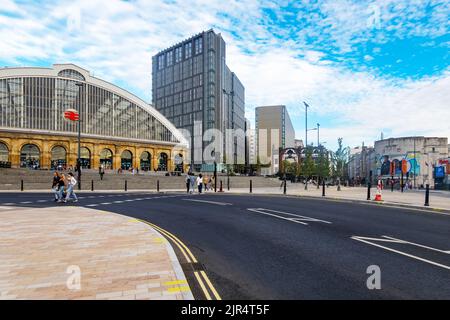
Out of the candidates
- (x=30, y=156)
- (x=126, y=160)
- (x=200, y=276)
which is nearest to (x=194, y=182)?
(x=200, y=276)

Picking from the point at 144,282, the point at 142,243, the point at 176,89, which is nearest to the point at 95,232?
the point at 142,243

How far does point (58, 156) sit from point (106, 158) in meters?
9.51

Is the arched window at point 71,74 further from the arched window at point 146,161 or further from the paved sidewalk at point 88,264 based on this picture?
the paved sidewalk at point 88,264

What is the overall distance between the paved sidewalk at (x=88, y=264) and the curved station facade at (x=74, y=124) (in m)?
45.7

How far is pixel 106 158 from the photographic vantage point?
64.2 meters

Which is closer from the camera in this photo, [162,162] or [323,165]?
[323,165]

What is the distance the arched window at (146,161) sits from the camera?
231 ft

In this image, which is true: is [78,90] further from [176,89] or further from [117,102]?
[176,89]

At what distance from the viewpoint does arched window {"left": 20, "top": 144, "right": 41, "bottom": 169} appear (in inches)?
2109

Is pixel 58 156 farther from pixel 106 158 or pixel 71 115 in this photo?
pixel 106 158

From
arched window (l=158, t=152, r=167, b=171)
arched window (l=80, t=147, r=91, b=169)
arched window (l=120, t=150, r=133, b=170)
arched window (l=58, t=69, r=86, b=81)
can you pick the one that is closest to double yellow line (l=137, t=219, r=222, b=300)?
arched window (l=80, t=147, r=91, b=169)

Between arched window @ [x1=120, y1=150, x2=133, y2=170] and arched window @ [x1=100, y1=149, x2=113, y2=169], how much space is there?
250 cm
